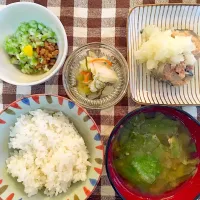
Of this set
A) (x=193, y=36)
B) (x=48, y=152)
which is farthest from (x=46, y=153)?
(x=193, y=36)

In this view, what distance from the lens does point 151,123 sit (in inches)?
65.9

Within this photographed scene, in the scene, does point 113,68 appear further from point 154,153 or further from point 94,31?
point 154,153

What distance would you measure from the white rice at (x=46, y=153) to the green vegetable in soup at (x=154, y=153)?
0.17m

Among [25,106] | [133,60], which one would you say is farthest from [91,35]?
[25,106]

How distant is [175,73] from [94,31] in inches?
16.7

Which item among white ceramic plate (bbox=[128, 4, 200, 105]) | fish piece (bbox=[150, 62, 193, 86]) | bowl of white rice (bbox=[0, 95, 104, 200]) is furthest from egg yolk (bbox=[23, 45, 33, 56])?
fish piece (bbox=[150, 62, 193, 86])

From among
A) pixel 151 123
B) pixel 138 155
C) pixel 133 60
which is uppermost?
pixel 133 60

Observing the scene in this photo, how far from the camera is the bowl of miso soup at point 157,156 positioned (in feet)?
5.37

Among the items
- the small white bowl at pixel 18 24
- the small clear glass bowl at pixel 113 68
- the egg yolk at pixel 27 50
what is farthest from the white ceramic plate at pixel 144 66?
the egg yolk at pixel 27 50

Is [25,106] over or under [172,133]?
over

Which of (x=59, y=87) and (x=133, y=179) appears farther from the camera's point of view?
(x=59, y=87)

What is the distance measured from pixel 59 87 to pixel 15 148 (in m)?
0.34

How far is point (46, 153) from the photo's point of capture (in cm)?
161

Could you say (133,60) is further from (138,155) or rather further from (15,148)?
(15,148)
